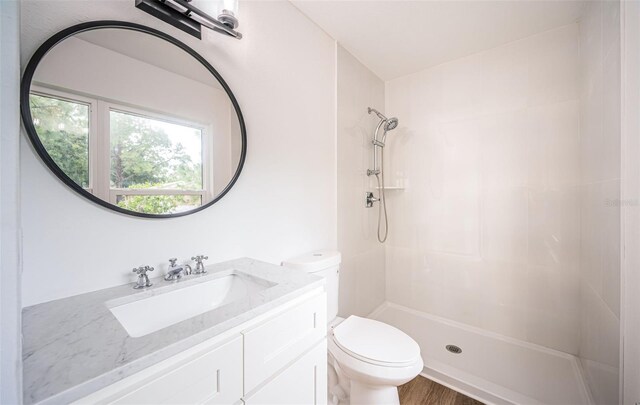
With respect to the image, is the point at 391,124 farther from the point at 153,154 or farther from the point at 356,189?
the point at 153,154

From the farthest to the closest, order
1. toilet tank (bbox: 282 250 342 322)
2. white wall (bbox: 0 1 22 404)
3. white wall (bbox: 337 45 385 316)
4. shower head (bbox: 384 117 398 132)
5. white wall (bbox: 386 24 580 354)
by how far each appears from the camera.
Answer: shower head (bbox: 384 117 398 132) < white wall (bbox: 337 45 385 316) < white wall (bbox: 386 24 580 354) < toilet tank (bbox: 282 250 342 322) < white wall (bbox: 0 1 22 404)

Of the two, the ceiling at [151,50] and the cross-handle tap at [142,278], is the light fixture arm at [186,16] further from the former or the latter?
the cross-handle tap at [142,278]

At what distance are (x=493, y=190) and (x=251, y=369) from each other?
2.18 m

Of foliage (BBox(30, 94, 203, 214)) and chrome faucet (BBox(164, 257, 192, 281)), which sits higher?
foliage (BBox(30, 94, 203, 214))

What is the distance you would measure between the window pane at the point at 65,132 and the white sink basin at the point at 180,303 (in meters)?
0.45

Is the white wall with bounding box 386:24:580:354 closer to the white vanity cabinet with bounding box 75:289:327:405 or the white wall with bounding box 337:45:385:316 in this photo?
the white wall with bounding box 337:45:385:316

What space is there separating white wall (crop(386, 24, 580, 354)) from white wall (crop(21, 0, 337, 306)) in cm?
96

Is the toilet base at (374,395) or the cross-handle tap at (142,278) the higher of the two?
the cross-handle tap at (142,278)

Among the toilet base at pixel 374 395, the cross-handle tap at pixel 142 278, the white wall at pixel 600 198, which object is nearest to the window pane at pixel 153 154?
the cross-handle tap at pixel 142 278

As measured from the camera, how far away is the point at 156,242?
3.34ft

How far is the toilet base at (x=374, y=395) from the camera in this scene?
1349 mm

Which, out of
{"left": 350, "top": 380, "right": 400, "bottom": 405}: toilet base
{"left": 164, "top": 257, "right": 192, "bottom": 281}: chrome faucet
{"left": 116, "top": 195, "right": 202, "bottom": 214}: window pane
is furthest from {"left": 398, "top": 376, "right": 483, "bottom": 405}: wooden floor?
{"left": 116, "top": 195, "right": 202, "bottom": 214}: window pane

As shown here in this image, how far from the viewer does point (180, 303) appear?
966 mm

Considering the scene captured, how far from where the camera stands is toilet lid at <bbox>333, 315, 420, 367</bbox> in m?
1.26
